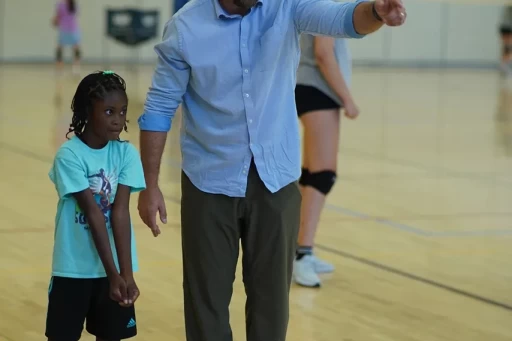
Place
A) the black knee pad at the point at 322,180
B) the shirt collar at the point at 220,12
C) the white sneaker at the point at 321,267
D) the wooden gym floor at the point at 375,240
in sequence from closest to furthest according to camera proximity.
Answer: the shirt collar at the point at 220,12, the wooden gym floor at the point at 375,240, the black knee pad at the point at 322,180, the white sneaker at the point at 321,267

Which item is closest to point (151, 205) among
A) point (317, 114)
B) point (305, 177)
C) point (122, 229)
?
point (122, 229)

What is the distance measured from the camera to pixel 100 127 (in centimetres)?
339

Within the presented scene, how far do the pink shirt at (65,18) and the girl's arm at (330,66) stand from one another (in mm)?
14274

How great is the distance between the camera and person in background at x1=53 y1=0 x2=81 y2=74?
18750mm

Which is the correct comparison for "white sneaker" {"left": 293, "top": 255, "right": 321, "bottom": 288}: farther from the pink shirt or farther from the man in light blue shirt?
the pink shirt

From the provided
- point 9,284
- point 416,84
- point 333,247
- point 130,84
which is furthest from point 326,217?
point 416,84

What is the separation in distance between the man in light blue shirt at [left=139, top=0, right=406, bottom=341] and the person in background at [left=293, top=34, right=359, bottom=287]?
176 cm

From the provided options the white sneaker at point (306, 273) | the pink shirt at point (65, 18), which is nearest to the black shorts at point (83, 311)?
the white sneaker at point (306, 273)

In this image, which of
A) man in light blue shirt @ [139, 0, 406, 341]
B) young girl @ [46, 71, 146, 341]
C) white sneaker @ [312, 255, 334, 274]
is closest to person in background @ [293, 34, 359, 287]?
white sneaker @ [312, 255, 334, 274]

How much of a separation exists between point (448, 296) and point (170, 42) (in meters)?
2.48

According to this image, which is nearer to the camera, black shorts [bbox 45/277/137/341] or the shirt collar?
the shirt collar

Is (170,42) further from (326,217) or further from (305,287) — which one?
(326,217)

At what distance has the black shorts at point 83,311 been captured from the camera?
3447 mm

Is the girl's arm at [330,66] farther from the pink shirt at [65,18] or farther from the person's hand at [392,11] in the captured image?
the pink shirt at [65,18]
